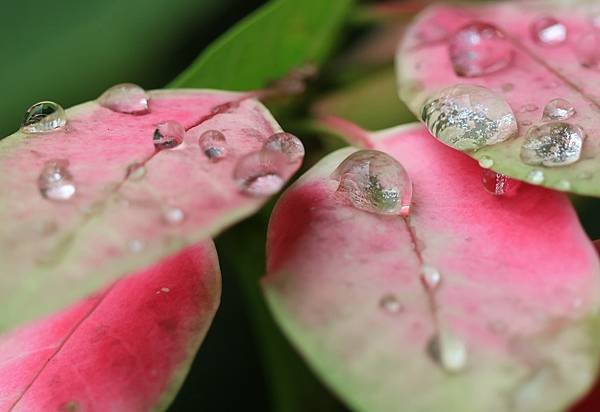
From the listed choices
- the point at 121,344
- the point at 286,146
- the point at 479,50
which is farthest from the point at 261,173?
the point at 479,50

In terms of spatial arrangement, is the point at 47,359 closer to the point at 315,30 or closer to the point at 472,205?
the point at 472,205

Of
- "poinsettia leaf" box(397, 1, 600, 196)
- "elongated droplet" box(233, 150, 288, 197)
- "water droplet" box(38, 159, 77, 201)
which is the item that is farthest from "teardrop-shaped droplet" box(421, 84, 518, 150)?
"water droplet" box(38, 159, 77, 201)

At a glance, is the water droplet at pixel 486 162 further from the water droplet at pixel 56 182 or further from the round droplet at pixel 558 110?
the water droplet at pixel 56 182

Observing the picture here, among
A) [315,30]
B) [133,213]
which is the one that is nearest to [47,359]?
[133,213]

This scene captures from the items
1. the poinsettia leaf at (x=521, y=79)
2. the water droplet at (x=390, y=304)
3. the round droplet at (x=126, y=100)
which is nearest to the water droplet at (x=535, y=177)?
the poinsettia leaf at (x=521, y=79)

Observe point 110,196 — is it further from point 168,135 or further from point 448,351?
point 448,351

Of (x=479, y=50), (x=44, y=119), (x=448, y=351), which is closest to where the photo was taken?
(x=448, y=351)
